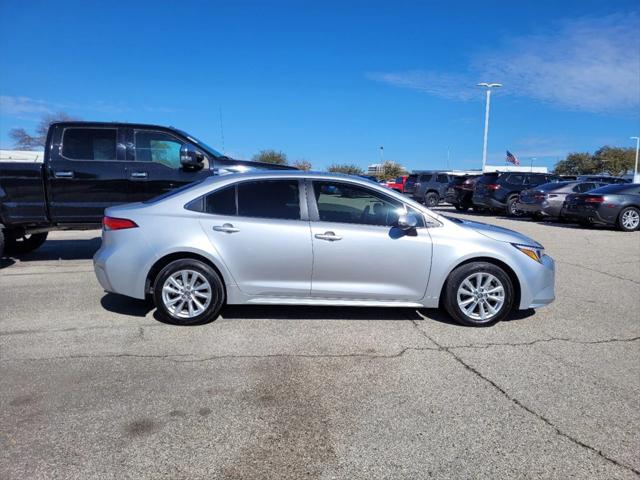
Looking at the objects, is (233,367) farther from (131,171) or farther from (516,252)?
(131,171)

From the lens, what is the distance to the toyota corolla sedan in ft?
15.4

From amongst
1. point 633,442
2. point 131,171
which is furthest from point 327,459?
point 131,171

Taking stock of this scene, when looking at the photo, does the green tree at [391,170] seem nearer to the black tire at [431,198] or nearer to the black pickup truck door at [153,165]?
the black tire at [431,198]

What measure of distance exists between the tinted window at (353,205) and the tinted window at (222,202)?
2.87ft

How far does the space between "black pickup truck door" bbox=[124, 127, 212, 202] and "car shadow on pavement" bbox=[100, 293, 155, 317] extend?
248cm

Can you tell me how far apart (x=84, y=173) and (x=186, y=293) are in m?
4.07

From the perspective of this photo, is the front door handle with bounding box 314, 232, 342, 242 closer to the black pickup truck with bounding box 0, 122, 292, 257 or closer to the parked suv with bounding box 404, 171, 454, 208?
the black pickup truck with bounding box 0, 122, 292, 257

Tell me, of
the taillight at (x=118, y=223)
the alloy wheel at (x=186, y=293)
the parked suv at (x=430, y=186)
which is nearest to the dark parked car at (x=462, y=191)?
the parked suv at (x=430, y=186)

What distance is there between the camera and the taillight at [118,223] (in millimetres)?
4770

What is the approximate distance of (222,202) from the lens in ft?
16.0

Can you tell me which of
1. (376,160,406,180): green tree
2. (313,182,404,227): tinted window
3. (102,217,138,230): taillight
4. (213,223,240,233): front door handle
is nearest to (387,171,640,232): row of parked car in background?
(313,182,404,227): tinted window

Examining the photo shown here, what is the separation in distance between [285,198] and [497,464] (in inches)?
124

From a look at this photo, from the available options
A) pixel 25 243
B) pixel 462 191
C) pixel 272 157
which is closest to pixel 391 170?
pixel 272 157

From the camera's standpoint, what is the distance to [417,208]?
4906mm
